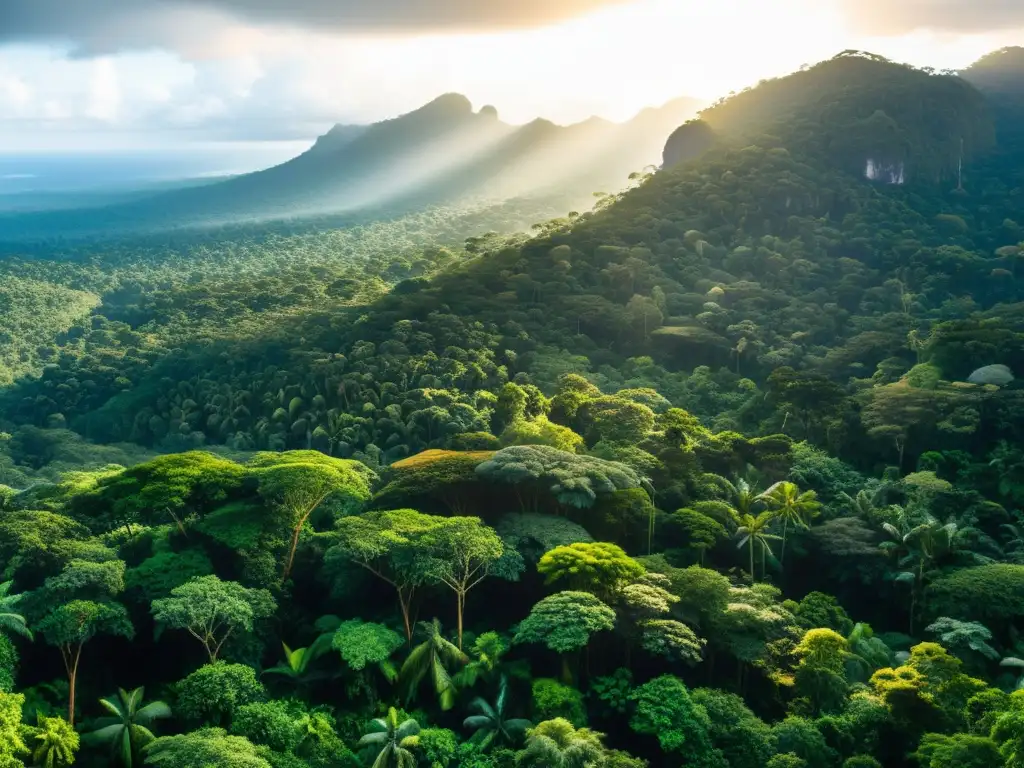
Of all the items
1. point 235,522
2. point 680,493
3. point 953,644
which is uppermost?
point 235,522

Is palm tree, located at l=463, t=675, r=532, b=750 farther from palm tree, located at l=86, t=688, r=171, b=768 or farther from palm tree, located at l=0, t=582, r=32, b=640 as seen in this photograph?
palm tree, located at l=0, t=582, r=32, b=640

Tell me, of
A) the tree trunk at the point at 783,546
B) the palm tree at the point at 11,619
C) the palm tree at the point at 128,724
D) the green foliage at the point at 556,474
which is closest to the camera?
the palm tree at the point at 128,724

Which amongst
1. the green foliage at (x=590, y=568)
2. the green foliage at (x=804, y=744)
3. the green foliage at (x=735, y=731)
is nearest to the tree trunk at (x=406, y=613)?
the green foliage at (x=590, y=568)

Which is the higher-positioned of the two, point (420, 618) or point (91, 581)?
point (91, 581)

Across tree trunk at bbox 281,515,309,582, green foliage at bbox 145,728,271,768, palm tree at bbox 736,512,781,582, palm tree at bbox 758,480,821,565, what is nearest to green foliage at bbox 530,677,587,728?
green foliage at bbox 145,728,271,768

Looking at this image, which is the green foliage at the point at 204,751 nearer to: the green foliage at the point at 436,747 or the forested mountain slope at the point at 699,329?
the green foliage at the point at 436,747

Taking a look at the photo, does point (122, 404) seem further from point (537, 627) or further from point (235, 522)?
point (537, 627)

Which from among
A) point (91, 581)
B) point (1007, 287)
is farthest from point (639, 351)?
point (91, 581)
